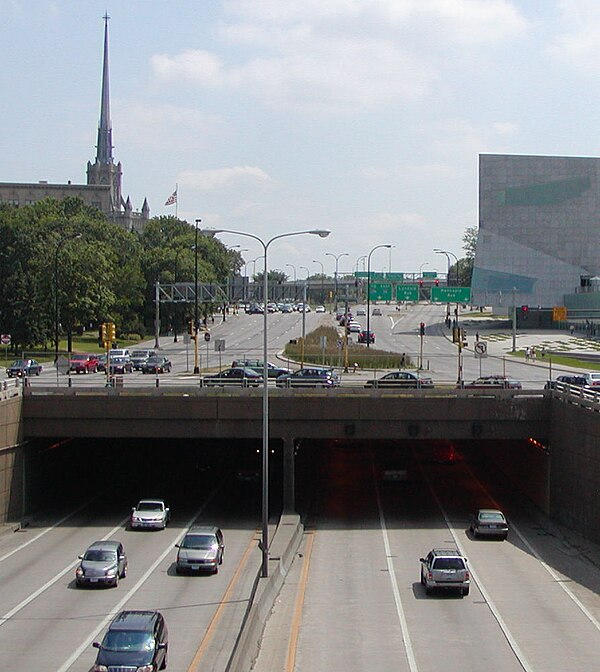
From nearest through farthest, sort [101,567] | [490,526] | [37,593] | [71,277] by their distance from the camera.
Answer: [37,593] → [101,567] → [490,526] → [71,277]

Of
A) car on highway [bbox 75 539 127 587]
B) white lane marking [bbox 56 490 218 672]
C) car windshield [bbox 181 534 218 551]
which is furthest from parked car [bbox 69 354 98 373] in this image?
car on highway [bbox 75 539 127 587]

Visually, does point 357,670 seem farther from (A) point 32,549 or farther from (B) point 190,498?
(B) point 190,498

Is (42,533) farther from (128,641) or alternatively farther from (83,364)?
(83,364)

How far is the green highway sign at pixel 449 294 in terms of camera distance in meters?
116

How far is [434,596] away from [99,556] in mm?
11379

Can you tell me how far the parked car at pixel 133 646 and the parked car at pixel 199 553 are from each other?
37.2 ft

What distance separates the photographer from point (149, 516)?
45438mm

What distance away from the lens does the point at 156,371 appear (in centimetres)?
8056

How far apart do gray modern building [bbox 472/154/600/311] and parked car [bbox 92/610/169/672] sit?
118m

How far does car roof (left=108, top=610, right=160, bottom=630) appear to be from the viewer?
25.6m

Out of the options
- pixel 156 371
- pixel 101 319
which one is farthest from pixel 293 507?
pixel 101 319

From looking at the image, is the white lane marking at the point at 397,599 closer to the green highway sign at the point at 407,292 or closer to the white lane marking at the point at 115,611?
the white lane marking at the point at 115,611

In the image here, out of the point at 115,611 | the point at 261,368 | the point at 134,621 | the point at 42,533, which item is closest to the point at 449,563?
the point at 115,611

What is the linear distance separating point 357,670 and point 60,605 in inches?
439
